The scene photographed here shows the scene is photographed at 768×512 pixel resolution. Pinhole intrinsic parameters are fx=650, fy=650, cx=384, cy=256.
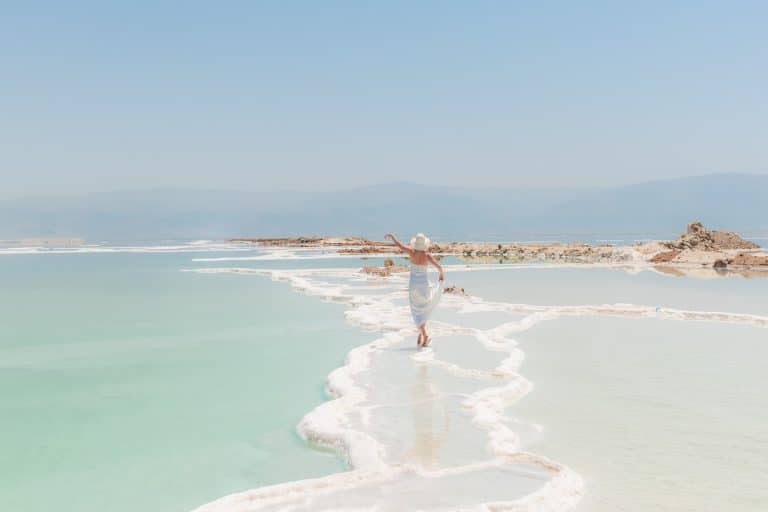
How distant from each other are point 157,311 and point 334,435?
10.6 m

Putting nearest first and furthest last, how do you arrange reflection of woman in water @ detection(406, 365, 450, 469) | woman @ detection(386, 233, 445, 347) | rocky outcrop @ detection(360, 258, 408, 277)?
reflection of woman in water @ detection(406, 365, 450, 469), woman @ detection(386, 233, 445, 347), rocky outcrop @ detection(360, 258, 408, 277)

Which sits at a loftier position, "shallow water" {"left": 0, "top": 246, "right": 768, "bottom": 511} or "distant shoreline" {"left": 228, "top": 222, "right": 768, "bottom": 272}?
"distant shoreline" {"left": 228, "top": 222, "right": 768, "bottom": 272}

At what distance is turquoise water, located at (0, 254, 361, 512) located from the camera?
5336 millimetres

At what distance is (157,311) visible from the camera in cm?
1563

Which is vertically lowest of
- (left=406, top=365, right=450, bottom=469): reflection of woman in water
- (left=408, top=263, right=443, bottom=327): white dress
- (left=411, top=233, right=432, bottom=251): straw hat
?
(left=406, top=365, right=450, bottom=469): reflection of woman in water

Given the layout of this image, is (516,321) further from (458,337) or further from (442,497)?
(442,497)

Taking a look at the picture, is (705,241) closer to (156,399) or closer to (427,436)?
(427,436)

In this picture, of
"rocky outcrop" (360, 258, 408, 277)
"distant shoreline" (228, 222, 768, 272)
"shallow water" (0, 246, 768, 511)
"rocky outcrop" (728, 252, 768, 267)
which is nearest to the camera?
"shallow water" (0, 246, 768, 511)

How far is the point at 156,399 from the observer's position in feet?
25.5

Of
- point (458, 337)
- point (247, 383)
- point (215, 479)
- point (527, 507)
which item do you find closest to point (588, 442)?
point (527, 507)

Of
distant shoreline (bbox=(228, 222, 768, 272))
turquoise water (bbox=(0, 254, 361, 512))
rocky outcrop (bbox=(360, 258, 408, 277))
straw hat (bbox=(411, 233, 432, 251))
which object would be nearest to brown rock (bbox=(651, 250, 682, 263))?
distant shoreline (bbox=(228, 222, 768, 272))

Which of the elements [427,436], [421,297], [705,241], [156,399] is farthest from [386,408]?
[705,241]

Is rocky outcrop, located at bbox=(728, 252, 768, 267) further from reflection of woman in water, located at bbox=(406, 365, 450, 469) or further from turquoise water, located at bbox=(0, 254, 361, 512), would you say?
reflection of woman in water, located at bbox=(406, 365, 450, 469)

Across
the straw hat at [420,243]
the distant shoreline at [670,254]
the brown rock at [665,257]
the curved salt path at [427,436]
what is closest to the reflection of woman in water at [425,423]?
the curved salt path at [427,436]
